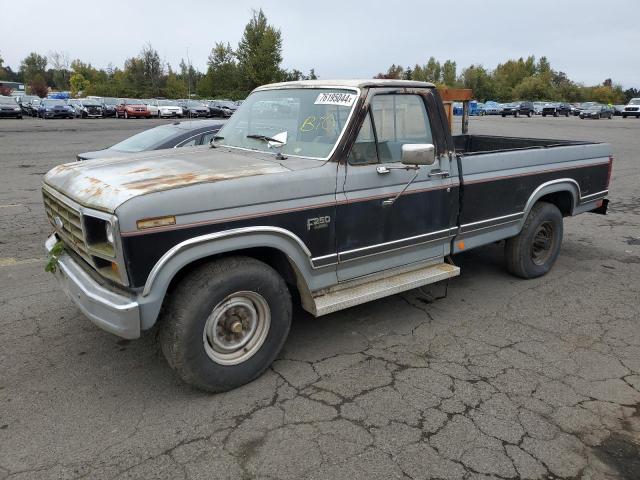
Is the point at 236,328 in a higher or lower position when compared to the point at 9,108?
higher

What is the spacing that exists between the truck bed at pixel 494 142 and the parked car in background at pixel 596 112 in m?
50.7

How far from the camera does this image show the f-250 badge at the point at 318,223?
3.57 meters

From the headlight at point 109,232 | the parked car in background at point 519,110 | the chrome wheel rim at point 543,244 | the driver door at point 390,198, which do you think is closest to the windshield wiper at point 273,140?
the driver door at point 390,198

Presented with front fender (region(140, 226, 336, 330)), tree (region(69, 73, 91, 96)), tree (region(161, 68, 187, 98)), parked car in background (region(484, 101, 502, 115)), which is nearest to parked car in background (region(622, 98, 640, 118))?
parked car in background (region(484, 101, 502, 115))

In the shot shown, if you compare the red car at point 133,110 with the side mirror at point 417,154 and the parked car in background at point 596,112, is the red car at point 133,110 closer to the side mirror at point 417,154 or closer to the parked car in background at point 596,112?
the side mirror at point 417,154

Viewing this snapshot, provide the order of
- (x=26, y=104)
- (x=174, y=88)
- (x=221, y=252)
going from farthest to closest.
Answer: (x=174, y=88), (x=26, y=104), (x=221, y=252)

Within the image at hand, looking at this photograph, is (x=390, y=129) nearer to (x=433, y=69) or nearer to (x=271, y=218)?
(x=271, y=218)

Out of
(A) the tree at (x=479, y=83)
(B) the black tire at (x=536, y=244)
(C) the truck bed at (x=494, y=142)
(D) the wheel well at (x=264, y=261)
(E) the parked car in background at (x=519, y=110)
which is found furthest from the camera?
(A) the tree at (x=479, y=83)

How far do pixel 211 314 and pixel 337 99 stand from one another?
75.0 inches

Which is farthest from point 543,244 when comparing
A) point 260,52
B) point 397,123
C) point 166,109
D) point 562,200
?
point 260,52

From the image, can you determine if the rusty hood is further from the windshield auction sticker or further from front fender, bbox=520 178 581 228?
front fender, bbox=520 178 581 228

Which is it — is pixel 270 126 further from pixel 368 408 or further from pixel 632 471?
pixel 632 471

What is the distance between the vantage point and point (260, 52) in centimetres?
5059

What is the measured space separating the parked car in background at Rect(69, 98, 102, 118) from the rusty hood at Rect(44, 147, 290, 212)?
125 feet
